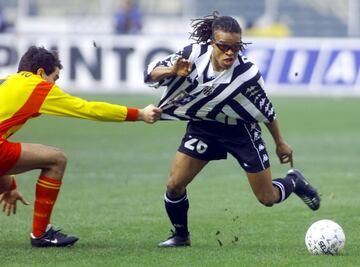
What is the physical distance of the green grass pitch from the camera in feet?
28.6

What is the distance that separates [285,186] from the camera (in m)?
9.72

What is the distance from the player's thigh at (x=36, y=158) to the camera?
8875 millimetres

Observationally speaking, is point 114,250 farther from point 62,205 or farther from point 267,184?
point 62,205

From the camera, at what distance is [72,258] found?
8.58m

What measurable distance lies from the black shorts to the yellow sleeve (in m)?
0.86

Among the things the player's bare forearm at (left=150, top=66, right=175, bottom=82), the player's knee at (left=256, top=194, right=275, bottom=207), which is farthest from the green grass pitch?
the player's bare forearm at (left=150, top=66, right=175, bottom=82)

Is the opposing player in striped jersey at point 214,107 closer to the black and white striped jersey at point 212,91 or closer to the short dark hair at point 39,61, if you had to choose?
the black and white striped jersey at point 212,91

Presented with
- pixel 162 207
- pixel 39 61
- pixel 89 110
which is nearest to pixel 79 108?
pixel 89 110

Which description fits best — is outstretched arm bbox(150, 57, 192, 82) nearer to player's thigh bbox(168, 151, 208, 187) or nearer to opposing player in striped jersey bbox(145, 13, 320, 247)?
opposing player in striped jersey bbox(145, 13, 320, 247)

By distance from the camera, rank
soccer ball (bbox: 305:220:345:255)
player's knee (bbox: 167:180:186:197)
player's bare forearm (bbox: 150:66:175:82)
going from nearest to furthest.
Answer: soccer ball (bbox: 305:220:345:255), player's bare forearm (bbox: 150:66:175:82), player's knee (bbox: 167:180:186:197)

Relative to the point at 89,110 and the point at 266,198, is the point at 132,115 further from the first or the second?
the point at 266,198

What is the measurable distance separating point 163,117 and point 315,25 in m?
26.2

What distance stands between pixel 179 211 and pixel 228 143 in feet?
2.46

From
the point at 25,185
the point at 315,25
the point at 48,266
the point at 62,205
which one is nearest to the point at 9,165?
the point at 48,266
